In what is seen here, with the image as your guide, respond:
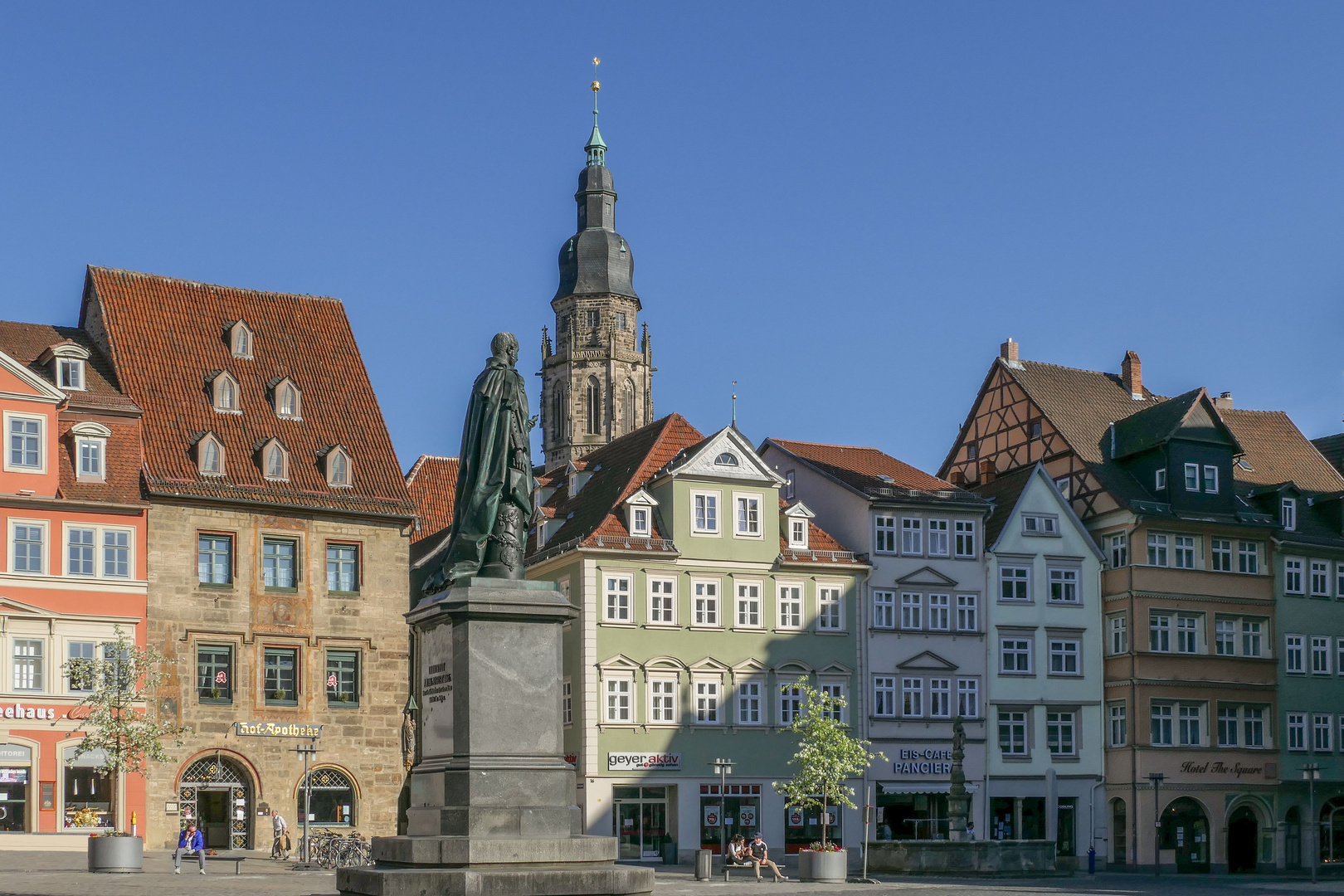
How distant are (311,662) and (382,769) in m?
3.19

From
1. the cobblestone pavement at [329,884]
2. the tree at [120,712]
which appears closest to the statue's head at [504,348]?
the cobblestone pavement at [329,884]

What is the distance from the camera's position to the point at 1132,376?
216 ft

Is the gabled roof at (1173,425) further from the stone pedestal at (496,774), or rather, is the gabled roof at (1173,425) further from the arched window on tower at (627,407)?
the arched window on tower at (627,407)

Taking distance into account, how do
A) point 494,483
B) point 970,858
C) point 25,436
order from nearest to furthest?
point 494,483
point 970,858
point 25,436

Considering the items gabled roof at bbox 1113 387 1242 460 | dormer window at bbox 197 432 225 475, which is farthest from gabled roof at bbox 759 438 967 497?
dormer window at bbox 197 432 225 475

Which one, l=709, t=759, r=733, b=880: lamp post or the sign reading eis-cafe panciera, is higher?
the sign reading eis-cafe panciera

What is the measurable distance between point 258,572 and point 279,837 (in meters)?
6.71

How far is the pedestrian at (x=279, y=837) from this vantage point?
42250mm

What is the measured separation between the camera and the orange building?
42.8 metres

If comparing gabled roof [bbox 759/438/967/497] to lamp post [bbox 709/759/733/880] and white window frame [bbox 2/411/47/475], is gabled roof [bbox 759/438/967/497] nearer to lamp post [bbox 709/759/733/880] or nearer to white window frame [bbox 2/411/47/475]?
lamp post [bbox 709/759/733/880]

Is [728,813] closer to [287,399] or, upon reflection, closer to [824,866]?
[824,866]

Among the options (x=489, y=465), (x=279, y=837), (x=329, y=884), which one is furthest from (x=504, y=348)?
(x=279, y=837)

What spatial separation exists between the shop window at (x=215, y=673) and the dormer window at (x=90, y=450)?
478 cm

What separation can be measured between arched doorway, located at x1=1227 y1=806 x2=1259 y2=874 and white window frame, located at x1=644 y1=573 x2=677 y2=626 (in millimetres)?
19546
